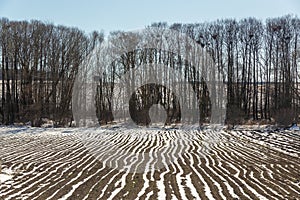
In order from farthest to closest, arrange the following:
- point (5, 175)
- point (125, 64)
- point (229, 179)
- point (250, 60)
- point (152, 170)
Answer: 1. point (250, 60)
2. point (125, 64)
3. point (152, 170)
4. point (5, 175)
5. point (229, 179)

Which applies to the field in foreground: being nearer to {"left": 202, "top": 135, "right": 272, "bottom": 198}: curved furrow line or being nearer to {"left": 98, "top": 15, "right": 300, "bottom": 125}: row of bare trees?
{"left": 202, "top": 135, "right": 272, "bottom": 198}: curved furrow line

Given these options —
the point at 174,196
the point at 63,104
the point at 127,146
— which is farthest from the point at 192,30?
the point at 174,196

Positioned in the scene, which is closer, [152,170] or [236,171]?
[236,171]

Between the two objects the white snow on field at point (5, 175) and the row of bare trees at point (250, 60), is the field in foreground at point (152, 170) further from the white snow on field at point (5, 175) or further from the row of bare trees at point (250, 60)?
the row of bare trees at point (250, 60)

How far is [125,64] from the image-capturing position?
29359mm

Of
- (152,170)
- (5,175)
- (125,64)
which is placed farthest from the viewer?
(125,64)

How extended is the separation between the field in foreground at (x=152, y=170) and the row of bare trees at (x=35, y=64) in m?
15.8

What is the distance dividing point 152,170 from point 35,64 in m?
26.4

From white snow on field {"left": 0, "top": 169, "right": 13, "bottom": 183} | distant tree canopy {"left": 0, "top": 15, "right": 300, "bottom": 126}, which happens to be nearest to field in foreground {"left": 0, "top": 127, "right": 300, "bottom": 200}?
white snow on field {"left": 0, "top": 169, "right": 13, "bottom": 183}

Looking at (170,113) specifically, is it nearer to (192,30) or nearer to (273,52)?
(192,30)

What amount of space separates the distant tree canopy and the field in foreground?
532 inches

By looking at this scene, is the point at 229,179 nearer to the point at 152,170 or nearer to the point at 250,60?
the point at 152,170

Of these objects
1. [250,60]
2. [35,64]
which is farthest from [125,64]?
[250,60]

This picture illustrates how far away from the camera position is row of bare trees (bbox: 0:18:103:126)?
109ft
